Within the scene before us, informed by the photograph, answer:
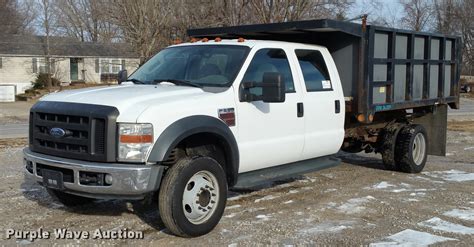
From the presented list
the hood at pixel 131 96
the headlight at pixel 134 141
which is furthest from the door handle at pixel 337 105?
the headlight at pixel 134 141

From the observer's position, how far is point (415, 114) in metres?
9.73

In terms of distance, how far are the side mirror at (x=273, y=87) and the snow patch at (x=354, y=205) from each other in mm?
1694

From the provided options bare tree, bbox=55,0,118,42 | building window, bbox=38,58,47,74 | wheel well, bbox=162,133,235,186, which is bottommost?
wheel well, bbox=162,133,235,186

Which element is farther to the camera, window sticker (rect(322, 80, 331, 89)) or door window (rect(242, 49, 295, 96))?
window sticker (rect(322, 80, 331, 89))

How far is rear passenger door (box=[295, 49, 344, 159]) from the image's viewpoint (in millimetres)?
6812

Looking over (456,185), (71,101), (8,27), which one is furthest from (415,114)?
(8,27)

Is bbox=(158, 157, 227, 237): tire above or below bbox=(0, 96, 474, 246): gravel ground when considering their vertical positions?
above

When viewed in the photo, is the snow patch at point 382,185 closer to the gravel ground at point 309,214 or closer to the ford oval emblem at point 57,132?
the gravel ground at point 309,214

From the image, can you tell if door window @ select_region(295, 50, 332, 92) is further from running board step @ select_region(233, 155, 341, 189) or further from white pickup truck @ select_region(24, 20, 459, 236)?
running board step @ select_region(233, 155, 341, 189)

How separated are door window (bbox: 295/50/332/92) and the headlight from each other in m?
2.56

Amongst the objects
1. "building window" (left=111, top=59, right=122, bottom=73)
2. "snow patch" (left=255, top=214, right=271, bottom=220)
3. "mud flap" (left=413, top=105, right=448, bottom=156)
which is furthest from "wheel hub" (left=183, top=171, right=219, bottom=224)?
"building window" (left=111, top=59, right=122, bottom=73)

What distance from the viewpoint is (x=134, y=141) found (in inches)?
193

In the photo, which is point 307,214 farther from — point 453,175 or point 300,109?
point 453,175

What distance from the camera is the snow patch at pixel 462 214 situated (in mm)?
6301
